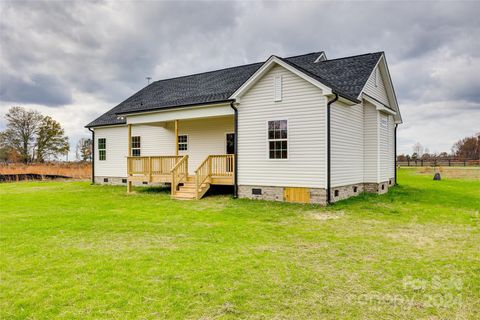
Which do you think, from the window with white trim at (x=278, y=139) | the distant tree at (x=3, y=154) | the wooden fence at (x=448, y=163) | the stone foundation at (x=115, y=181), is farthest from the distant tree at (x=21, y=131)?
the wooden fence at (x=448, y=163)

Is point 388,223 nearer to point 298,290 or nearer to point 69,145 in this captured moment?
point 298,290

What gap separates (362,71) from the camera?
44.7 ft

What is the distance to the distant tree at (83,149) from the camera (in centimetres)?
4769

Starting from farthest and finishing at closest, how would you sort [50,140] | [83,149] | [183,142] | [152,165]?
[83,149], [50,140], [183,142], [152,165]

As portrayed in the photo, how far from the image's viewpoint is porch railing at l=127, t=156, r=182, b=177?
14.3 meters

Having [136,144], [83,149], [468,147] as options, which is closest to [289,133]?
[136,144]

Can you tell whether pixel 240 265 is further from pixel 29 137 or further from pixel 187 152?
pixel 29 137

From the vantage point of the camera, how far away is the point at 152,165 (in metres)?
14.7

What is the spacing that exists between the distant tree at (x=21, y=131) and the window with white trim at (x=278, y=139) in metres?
33.7

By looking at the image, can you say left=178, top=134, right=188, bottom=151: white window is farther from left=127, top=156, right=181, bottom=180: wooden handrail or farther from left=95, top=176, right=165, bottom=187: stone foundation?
left=95, top=176, right=165, bottom=187: stone foundation

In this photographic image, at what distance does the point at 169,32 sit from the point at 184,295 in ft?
47.5

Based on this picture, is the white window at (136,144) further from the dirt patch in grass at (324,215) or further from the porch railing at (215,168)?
the dirt patch in grass at (324,215)

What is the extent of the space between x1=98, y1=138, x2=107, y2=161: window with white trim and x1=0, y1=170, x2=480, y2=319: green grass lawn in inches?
403

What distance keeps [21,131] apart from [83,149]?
13375mm
